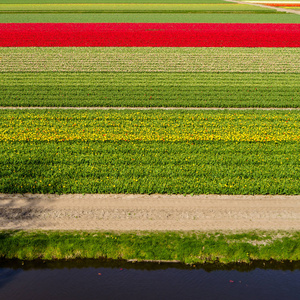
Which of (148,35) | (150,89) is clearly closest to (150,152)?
(150,89)

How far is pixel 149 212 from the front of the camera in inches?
510

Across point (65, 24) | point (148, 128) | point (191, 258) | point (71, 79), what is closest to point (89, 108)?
point (148, 128)

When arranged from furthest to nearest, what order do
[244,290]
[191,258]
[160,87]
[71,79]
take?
[71,79], [160,87], [191,258], [244,290]

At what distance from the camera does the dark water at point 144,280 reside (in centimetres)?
1015

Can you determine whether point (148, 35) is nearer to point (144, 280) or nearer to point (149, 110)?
point (149, 110)

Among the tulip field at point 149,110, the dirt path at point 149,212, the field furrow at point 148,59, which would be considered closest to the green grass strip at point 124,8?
the tulip field at point 149,110

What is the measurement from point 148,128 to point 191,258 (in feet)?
30.4

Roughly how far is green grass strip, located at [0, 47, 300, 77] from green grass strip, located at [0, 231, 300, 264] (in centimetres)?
2137

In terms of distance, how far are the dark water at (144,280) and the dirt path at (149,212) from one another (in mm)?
1314

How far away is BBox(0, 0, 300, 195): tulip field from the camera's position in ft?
50.1

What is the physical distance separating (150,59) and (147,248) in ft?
83.2

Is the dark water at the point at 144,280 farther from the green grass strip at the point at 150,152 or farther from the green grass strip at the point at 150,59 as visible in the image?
the green grass strip at the point at 150,59

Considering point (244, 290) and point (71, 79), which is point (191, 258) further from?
point (71, 79)

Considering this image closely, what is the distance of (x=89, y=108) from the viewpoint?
23.0 meters
